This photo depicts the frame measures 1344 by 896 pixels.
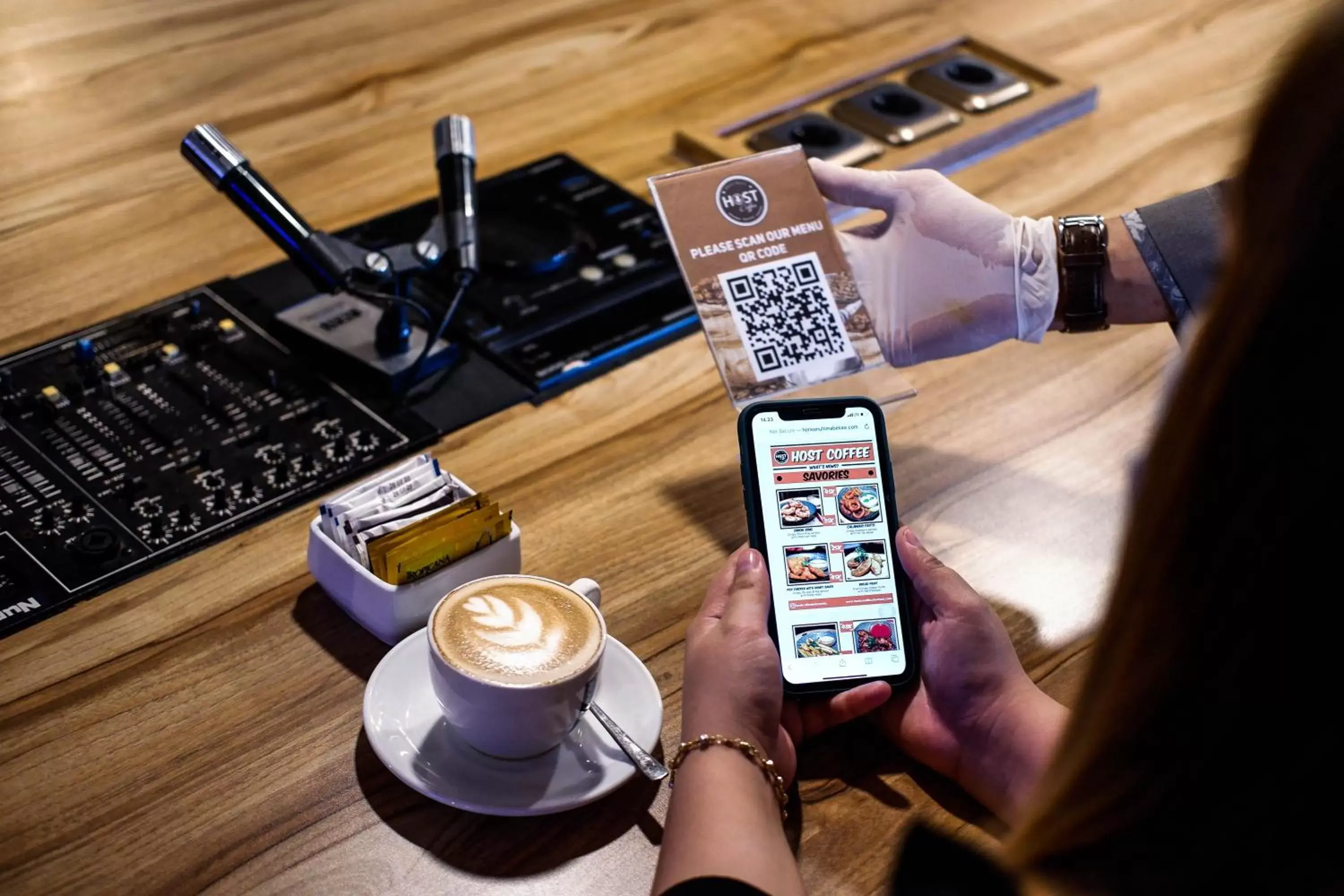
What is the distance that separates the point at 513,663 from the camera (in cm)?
83

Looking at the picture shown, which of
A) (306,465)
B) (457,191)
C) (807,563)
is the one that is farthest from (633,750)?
(457,191)

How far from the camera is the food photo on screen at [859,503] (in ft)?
3.13

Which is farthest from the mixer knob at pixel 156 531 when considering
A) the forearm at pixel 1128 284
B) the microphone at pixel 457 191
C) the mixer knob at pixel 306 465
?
the forearm at pixel 1128 284

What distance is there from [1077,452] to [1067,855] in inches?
26.8

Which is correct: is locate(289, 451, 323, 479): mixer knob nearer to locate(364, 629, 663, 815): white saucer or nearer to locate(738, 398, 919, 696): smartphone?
locate(364, 629, 663, 815): white saucer

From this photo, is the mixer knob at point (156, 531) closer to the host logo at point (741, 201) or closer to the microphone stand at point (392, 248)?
the microphone stand at point (392, 248)

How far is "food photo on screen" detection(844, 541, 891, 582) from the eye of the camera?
938mm

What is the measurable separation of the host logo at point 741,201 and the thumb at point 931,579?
0.35 meters

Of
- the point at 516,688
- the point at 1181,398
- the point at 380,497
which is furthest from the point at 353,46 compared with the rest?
the point at 1181,398

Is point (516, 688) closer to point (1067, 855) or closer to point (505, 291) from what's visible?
point (1067, 855)

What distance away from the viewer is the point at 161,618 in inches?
38.4

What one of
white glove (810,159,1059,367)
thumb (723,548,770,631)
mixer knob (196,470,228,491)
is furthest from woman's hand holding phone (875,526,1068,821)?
mixer knob (196,470,228,491)

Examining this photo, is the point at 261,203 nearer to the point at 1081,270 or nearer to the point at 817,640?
the point at 817,640

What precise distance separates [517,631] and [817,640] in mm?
207
